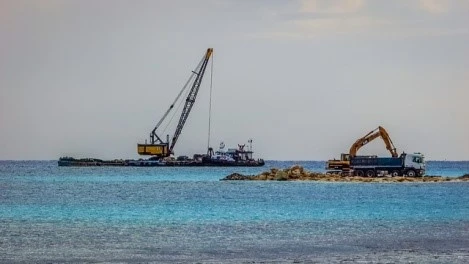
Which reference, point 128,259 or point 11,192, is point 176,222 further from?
point 11,192

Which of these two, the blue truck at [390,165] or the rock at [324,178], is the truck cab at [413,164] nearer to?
the blue truck at [390,165]

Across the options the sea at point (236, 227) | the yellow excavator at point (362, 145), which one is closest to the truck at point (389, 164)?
the yellow excavator at point (362, 145)

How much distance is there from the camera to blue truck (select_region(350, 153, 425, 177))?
4355 inches

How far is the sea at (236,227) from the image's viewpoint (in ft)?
121

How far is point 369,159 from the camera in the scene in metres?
111

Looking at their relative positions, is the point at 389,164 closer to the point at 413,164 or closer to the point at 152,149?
the point at 413,164

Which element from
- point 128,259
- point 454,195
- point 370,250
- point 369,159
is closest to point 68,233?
point 128,259

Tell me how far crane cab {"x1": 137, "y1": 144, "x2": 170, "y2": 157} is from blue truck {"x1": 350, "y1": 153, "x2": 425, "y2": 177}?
295 ft

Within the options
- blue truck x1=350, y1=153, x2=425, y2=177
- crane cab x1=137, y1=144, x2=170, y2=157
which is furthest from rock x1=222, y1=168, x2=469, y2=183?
crane cab x1=137, y1=144, x2=170, y2=157

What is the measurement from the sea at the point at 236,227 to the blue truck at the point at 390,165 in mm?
23033

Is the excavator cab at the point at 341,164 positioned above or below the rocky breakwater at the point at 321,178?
above

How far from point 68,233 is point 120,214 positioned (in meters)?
13.9

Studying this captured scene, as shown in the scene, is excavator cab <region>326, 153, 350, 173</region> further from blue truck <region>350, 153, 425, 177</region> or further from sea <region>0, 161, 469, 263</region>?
sea <region>0, 161, 469, 263</region>

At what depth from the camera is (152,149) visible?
198 meters
